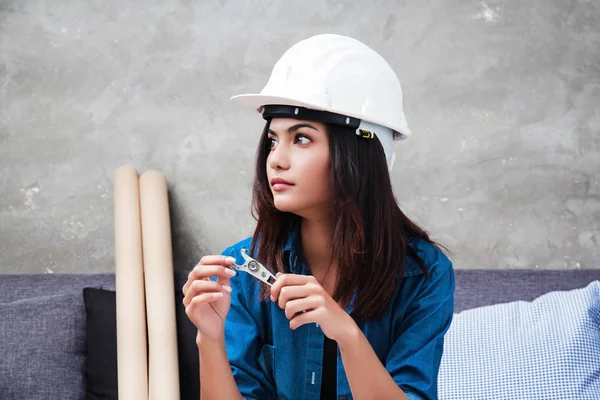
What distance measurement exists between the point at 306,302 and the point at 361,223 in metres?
0.28

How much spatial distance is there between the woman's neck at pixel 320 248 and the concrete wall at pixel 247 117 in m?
1.02

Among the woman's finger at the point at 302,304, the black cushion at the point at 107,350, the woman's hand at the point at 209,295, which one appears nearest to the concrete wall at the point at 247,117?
the black cushion at the point at 107,350

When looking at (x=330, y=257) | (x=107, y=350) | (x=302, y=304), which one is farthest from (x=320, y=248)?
(x=107, y=350)

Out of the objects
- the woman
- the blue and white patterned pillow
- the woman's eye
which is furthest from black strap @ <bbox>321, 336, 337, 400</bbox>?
the blue and white patterned pillow

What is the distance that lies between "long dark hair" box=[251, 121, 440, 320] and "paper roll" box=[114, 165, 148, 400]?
88 centimetres

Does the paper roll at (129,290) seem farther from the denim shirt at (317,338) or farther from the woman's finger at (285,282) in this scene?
the woman's finger at (285,282)

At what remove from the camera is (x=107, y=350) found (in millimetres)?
2484

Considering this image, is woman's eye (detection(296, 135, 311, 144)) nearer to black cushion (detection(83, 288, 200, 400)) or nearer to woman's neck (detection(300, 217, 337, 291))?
woman's neck (detection(300, 217, 337, 291))

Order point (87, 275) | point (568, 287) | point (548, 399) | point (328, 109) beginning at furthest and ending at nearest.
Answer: point (87, 275)
point (568, 287)
point (548, 399)
point (328, 109)

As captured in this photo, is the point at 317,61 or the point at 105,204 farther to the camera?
the point at 105,204

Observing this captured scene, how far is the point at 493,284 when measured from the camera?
2.54 metres

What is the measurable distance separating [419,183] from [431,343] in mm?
1153

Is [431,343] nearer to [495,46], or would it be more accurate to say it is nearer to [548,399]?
[548,399]

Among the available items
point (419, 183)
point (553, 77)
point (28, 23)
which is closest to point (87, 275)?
point (28, 23)
